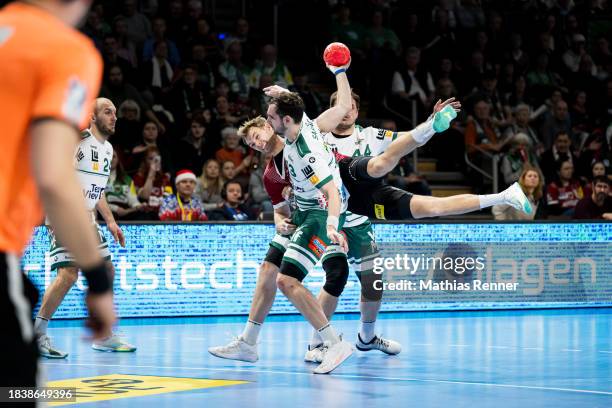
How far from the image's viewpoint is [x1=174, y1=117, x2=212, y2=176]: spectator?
562 inches

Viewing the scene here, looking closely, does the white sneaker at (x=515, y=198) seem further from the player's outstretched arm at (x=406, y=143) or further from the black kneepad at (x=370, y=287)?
the black kneepad at (x=370, y=287)

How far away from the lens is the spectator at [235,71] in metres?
15.9

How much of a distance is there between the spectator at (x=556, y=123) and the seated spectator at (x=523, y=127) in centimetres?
30

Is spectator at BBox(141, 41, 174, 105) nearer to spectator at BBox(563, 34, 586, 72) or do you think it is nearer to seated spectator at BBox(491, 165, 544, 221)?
seated spectator at BBox(491, 165, 544, 221)

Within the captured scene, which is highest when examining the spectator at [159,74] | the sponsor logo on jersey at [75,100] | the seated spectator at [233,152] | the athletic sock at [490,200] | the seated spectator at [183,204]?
the spectator at [159,74]

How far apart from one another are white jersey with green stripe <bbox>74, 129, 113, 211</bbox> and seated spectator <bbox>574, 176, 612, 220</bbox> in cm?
736

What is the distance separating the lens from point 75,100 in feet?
9.00

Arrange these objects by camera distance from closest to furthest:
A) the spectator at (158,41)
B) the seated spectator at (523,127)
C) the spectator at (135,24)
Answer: the spectator at (158,41)
the spectator at (135,24)
the seated spectator at (523,127)

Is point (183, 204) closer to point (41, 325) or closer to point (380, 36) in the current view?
point (41, 325)

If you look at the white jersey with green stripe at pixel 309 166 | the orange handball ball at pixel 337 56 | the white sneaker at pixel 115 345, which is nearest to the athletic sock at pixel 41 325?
the white sneaker at pixel 115 345

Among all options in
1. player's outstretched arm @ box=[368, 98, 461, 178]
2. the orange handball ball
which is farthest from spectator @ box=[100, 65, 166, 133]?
player's outstretched arm @ box=[368, 98, 461, 178]

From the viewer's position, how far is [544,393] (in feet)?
22.1

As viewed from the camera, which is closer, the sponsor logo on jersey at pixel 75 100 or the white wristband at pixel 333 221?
the sponsor logo on jersey at pixel 75 100

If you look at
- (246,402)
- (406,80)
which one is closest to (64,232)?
(246,402)
